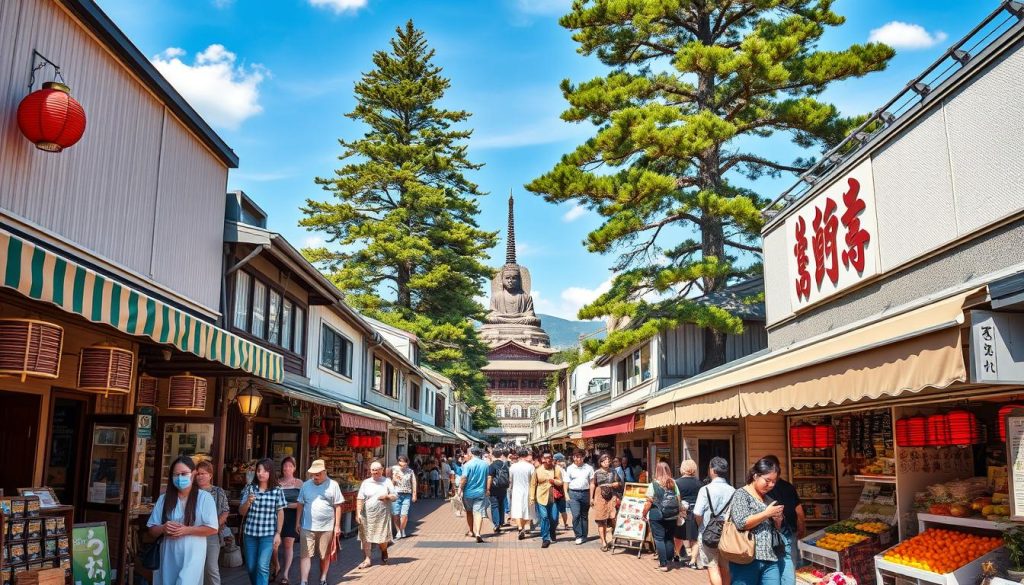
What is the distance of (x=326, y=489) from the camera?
35.4 feet

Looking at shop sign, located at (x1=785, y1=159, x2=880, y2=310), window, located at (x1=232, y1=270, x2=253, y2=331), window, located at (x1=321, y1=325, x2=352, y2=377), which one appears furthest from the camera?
window, located at (x1=321, y1=325, x2=352, y2=377)

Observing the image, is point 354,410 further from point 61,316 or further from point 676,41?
point 676,41

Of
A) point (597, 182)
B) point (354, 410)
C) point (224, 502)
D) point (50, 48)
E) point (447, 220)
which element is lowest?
point (224, 502)

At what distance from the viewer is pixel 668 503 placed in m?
12.8

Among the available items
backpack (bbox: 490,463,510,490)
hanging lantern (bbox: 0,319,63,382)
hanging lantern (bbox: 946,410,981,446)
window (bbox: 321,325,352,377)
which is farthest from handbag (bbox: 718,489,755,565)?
window (bbox: 321,325,352,377)

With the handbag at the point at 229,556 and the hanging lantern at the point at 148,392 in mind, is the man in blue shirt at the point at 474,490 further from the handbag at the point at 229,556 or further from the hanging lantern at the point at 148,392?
the hanging lantern at the point at 148,392

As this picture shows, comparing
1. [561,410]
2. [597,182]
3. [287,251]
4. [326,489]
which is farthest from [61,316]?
[561,410]

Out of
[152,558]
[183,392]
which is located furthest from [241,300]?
[152,558]

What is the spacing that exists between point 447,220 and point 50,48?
114 ft

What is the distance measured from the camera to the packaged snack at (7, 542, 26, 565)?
269 inches

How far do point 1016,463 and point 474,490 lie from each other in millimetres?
10565

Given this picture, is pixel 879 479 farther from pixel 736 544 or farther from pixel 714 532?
pixel 736 544

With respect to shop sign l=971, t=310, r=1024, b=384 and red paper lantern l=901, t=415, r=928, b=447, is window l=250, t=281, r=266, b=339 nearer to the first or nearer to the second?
red paper lantern l=901, t=415, r=928, b=447

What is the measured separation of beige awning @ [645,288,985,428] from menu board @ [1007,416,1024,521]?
4.43 feet
